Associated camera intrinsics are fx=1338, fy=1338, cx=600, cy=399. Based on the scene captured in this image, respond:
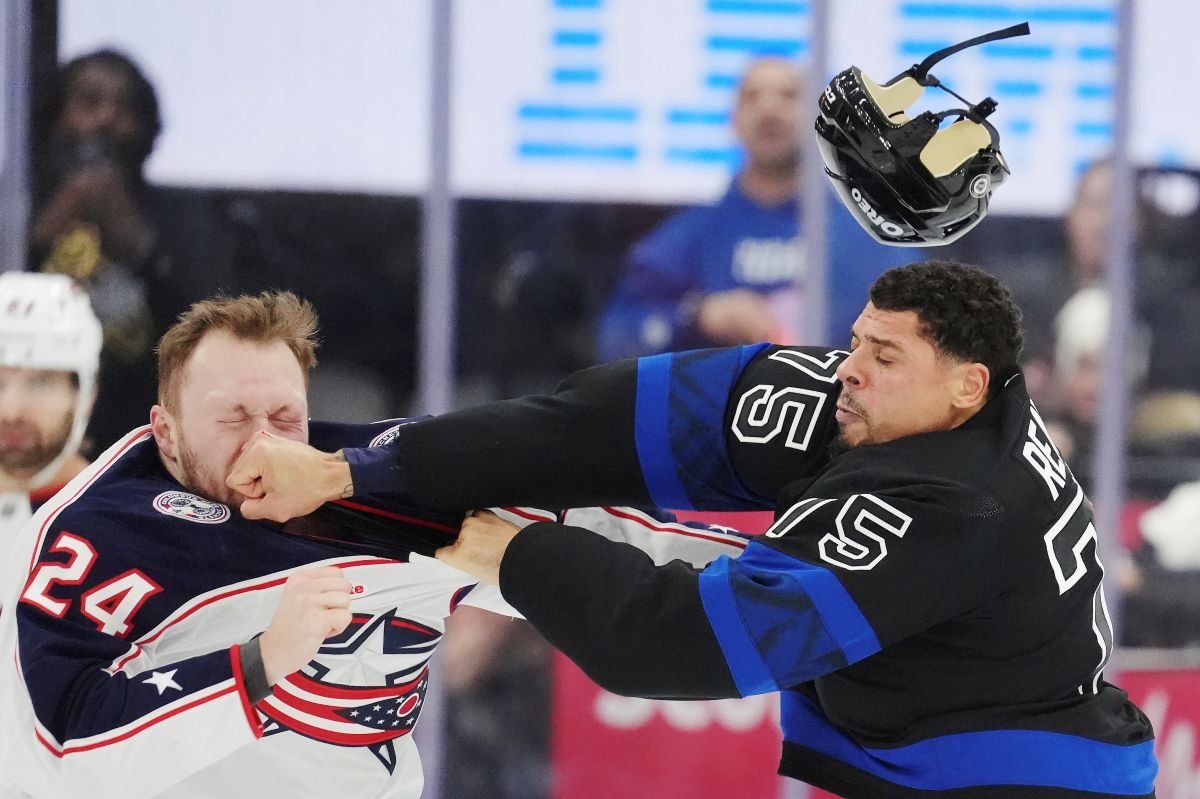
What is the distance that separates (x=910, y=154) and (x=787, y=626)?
0.81m

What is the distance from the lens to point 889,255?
4.54m

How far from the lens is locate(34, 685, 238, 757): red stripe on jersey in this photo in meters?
1.89

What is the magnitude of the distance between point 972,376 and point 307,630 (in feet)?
3.53

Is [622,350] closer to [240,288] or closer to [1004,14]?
[240,288]

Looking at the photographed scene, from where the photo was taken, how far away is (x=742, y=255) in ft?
14.9

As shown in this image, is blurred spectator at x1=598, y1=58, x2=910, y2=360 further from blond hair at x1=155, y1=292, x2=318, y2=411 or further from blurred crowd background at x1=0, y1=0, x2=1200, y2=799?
blond hair at x1=155, y1=292, x2=318, y2=411

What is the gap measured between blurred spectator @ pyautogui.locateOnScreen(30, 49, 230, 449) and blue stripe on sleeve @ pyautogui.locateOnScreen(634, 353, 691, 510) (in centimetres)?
232

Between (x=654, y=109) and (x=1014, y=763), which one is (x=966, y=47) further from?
(x=654, y=109)

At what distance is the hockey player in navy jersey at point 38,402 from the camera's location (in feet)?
11.8

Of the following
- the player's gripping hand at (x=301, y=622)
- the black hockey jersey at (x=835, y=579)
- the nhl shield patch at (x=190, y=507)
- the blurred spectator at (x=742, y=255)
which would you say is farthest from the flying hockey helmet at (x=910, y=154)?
the blurred spectator at (x=742, y=255)

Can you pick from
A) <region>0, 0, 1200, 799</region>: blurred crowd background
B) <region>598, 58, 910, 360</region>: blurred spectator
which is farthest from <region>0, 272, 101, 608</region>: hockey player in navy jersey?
<region>598, 58, 910, 360</region>: blurred spectator

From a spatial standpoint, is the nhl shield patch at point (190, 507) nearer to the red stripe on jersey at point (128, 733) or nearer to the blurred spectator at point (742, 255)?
the red stripe on jersey at point (128, 733)

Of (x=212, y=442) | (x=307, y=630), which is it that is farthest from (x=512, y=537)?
(x=212, y=442)

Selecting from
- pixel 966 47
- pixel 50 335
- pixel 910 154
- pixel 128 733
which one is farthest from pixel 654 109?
pixel 128 733
